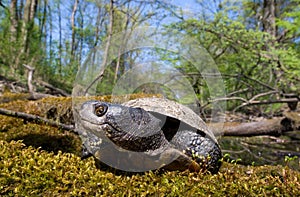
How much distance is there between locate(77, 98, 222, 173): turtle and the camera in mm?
1150

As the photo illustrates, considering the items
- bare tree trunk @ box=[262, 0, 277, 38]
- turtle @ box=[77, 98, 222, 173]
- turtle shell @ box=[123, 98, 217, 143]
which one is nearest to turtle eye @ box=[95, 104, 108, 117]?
turtle @ box=[77, 98, 222, 173]

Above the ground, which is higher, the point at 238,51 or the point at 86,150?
the point at 238,51

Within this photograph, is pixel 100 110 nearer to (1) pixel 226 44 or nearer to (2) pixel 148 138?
(2) pixel 148 138

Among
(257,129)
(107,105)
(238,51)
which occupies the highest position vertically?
(238,51)

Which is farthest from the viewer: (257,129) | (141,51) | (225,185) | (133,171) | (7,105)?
(257,129)

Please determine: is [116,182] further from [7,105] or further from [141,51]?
[7,105]

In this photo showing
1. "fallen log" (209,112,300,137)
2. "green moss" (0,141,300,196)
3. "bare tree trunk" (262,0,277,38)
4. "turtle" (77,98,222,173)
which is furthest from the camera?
"bare tree trunk" (262,0,277,38)

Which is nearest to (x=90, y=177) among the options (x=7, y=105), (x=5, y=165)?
(x=5, y=165)

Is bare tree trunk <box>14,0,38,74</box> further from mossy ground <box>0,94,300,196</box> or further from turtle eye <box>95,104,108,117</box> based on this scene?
turtle eye <box>95,104,108,117</box>

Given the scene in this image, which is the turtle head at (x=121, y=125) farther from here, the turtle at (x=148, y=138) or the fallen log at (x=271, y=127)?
the fallen log at (x=271, y=127)

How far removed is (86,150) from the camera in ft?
4.68

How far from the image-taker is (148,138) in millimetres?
1181

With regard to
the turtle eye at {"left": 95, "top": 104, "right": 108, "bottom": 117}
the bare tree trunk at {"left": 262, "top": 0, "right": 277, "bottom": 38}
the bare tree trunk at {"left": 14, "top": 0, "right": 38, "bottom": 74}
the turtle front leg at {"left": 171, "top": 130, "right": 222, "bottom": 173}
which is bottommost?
the turtle front leg at {"left": 171, "top": 130, "right": 222, "bottom": 173}

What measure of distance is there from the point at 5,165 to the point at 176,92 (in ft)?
4.17
